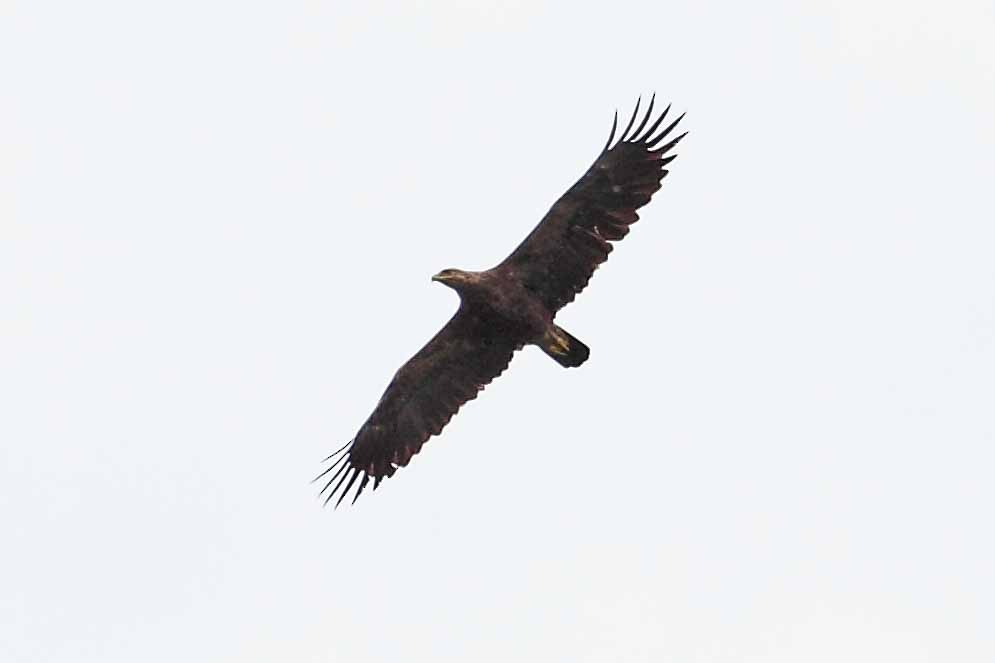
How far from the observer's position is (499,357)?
2594 cm

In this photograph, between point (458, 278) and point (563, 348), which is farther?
point (563, 348)

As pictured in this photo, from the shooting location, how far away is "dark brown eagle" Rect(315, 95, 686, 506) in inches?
969

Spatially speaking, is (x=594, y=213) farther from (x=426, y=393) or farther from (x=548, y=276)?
(x=426, y=393)

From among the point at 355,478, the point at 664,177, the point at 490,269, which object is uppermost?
the point at 664,177

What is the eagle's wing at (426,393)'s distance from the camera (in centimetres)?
2580

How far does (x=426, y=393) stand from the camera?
86.3ft

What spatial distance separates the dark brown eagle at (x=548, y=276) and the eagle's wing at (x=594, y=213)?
0.01 meters

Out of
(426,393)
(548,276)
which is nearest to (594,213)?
(548,276)

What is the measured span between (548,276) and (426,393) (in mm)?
2461

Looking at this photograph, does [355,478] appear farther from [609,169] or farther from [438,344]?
[609,169]

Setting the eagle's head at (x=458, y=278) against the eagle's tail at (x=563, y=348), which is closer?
the eagle's head at (x=458, y=278)

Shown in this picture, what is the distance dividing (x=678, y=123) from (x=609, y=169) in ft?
3.30

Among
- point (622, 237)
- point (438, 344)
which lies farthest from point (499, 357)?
point (622, 237)

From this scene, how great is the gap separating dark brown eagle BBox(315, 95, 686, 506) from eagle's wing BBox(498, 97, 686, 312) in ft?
0.04
